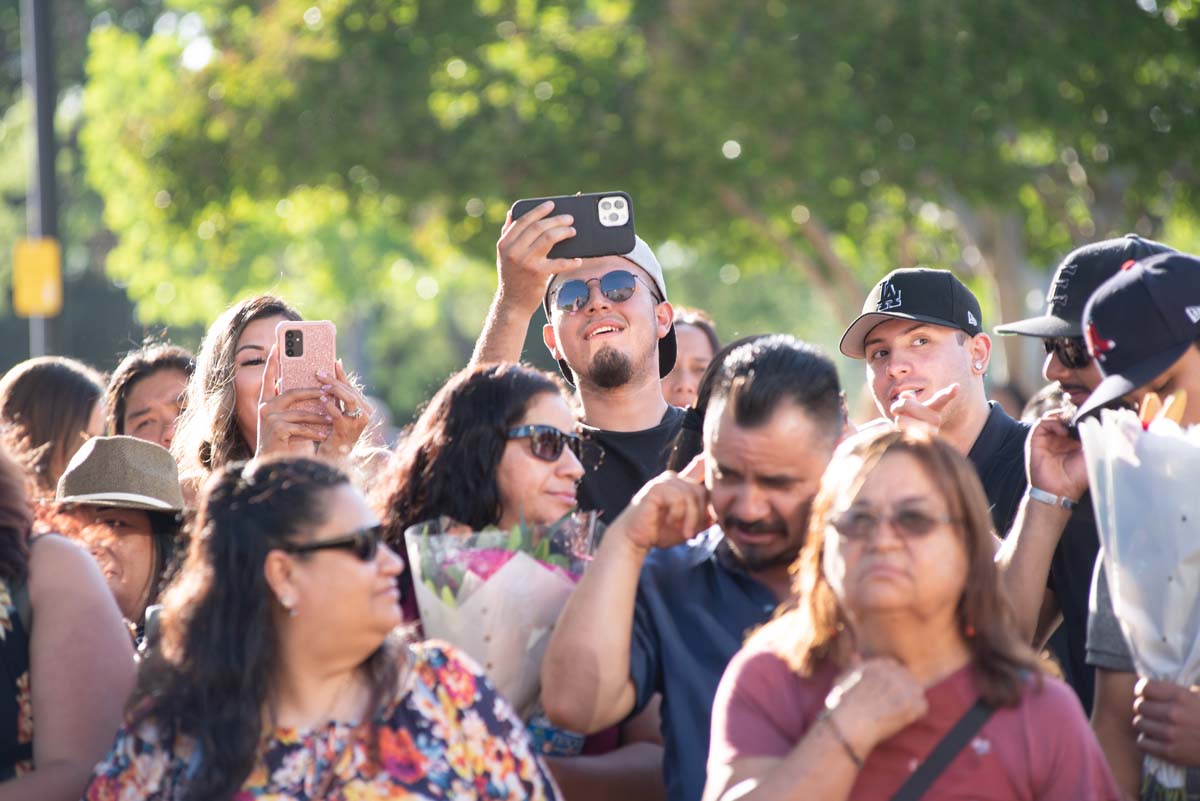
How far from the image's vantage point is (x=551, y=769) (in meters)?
3.68

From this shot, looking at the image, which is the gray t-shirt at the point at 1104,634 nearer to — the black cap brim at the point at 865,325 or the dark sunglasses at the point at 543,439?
the dark sunglasses at the point at 543,439

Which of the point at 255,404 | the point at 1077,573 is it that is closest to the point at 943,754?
the point at 1077,573

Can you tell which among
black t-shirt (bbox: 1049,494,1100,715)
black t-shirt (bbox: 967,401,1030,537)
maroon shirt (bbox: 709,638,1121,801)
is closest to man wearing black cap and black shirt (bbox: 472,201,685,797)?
black t-shirt (bbox: 967,401,1030,537)

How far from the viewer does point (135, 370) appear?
Answer: 618cm

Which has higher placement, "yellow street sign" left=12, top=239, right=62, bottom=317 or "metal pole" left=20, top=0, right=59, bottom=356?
"metal pole" left=20, top=0, right=59, bottom=356

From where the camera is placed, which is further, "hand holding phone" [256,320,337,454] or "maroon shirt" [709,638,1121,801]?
"hand holding phone" [256,320,337,454]

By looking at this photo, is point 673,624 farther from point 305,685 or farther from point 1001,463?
point 1001,463

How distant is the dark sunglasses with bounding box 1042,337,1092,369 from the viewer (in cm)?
479

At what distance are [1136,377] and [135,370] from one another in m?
3.81

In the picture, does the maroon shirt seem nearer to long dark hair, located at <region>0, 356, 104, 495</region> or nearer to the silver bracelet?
the silver bracelet

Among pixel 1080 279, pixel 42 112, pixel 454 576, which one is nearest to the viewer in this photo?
pixel 454 576

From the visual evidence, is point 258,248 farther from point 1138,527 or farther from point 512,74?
point 1138,527

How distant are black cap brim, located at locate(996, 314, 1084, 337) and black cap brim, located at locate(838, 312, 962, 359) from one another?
26cm

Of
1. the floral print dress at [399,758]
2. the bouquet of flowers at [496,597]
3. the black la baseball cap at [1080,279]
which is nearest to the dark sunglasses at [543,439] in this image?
the bouquet of flowers at [496,597]
